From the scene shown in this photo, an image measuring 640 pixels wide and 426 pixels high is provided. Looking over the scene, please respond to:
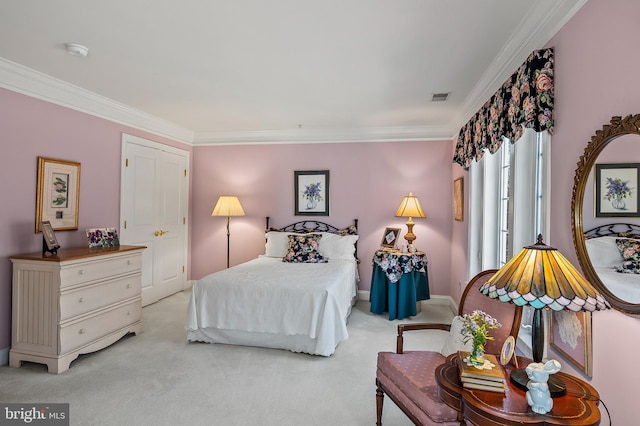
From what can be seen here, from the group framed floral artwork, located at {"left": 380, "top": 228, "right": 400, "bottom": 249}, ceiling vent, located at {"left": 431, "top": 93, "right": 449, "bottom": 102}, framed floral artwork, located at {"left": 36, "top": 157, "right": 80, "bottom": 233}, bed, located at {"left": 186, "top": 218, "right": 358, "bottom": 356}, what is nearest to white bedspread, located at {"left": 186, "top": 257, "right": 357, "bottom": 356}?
bed, located at {"left": 186, "top": 218, "right": 358, "bottom": 356}

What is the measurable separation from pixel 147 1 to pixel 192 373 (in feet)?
8.84

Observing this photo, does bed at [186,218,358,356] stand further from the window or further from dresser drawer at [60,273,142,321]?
the window

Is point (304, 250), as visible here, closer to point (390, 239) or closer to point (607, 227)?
point (390, 239)

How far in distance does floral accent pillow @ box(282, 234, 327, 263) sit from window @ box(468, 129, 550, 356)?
1.89m

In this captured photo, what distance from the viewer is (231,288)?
3.47m

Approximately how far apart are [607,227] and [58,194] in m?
4.33

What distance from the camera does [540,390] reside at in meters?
1.29

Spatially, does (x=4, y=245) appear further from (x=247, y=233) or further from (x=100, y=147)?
(x=247, y=233)

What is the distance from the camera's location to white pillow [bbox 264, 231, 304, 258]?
16.5 ft

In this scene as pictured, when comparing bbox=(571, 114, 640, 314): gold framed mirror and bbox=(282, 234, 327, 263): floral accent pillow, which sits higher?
bbox=(571, 114, 640, 314): gold framed mirror

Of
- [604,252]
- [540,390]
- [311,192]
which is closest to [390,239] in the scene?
[311,192]

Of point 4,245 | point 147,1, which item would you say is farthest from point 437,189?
point 4,245

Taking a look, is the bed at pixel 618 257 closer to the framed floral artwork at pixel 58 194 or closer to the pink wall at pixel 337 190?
the pink wall at pixel 337 190

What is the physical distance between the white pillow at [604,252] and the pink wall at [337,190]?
348 centimetres
